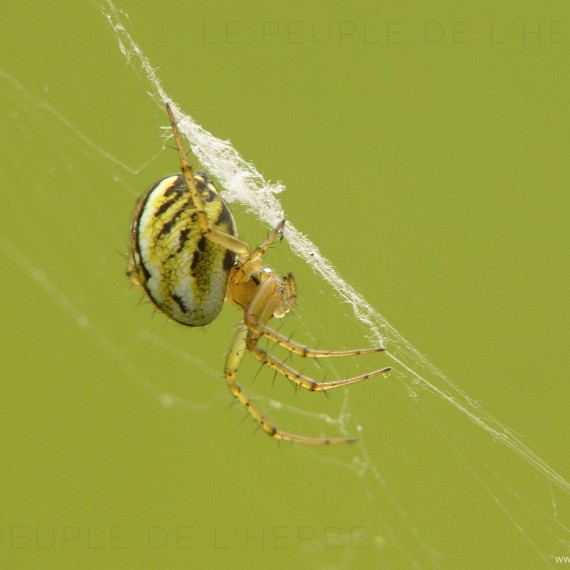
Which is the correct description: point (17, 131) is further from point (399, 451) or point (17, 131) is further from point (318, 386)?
point (399, 451)

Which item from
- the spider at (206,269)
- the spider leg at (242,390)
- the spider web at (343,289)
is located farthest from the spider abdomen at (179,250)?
the spider leg at (242,390)

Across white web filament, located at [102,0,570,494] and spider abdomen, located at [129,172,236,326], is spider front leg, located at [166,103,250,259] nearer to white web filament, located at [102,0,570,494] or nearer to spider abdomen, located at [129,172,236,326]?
spider abdomen, located at [129,172,236,326]

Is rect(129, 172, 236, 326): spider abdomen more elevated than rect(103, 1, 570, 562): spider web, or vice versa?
rect(103, 1, 570, 562): spider web

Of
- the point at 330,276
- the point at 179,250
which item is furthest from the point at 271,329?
the point at 179,250

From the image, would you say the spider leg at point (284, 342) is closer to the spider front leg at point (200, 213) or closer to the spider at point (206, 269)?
the spider at point (206, 269)

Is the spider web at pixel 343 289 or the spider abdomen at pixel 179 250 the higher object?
the spider web at pixel 343 289

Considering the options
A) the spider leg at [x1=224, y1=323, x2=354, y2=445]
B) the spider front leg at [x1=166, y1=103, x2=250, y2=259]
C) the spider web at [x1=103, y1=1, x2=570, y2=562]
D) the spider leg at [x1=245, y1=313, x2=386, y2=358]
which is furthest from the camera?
the spider leg at [x1=224, y1=323, x2=354, y2=445]

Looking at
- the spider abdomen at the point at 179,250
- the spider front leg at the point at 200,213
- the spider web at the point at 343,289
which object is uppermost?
the spider web at the point at 343,289

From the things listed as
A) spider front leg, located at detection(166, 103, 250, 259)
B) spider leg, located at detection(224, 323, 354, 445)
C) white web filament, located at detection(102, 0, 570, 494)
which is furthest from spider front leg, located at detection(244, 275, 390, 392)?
spider front leg, located at detection(166, 103, 250, 259)
